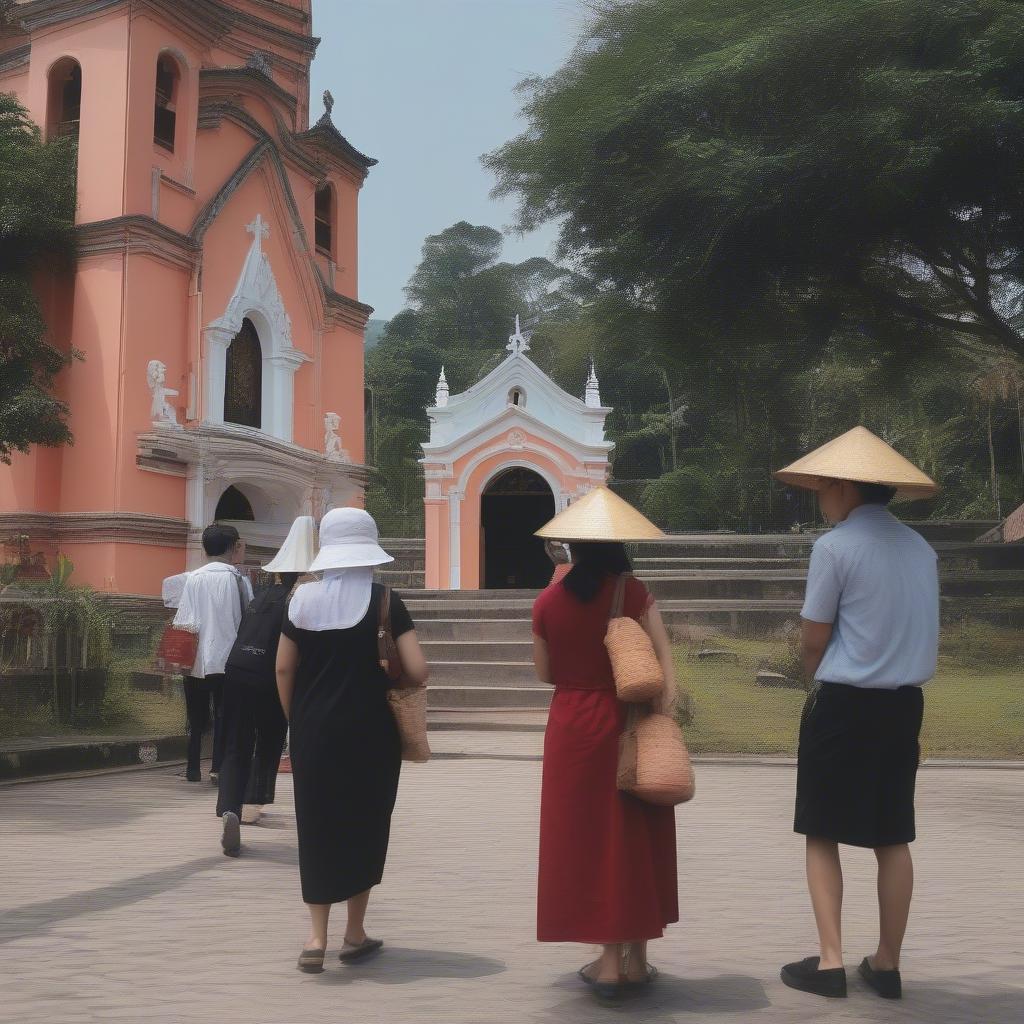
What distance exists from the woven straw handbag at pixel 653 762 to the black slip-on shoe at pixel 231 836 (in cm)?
319

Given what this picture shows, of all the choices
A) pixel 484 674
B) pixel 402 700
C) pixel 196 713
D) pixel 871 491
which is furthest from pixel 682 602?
pixel 871 491

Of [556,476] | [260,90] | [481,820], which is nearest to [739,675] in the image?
[481,820]

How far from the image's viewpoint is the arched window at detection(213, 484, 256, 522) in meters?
24.9

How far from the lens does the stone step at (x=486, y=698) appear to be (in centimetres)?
1580

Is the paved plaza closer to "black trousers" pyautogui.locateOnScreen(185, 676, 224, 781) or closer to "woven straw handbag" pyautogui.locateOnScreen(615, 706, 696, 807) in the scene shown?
"woven straw handbag" pyautogui.locateOnScreen(615, 706, 696, 807)

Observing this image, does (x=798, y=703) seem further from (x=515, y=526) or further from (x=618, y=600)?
(x=515, y=526)

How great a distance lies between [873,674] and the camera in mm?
4215

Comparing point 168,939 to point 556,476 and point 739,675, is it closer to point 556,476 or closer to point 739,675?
point 739,675

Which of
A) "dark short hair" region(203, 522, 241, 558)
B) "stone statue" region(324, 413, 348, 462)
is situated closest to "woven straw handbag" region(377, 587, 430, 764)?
"dark short hair" region(203, 522, 241, 558)

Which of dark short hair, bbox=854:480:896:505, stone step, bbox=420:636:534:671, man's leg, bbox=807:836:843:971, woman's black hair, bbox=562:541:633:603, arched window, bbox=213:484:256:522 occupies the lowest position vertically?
man's leg, bbox=807:836:843:971

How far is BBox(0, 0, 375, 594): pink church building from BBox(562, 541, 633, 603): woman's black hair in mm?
17501

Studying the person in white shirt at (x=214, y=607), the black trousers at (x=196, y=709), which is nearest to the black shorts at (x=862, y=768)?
the person in white shirt at (x=214, y=607)

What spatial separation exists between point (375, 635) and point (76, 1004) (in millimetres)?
1536

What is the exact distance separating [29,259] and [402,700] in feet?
61.7
